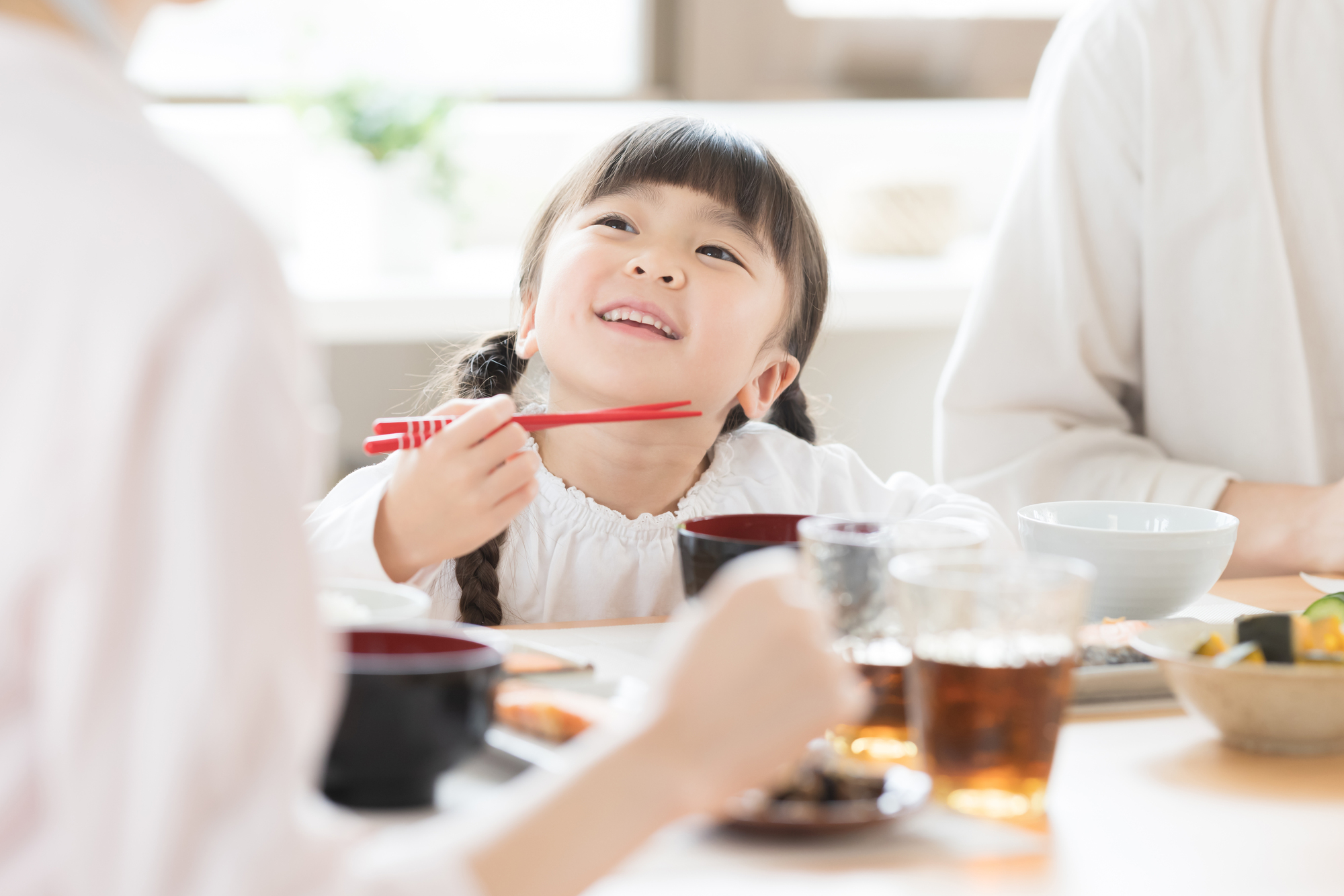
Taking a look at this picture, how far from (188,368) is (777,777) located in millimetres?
381

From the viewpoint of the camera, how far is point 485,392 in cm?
162

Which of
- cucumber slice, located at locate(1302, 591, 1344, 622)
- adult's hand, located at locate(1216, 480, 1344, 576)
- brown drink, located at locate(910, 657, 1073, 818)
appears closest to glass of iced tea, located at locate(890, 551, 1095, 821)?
brown drink, located at locate(910, 657, 1073, 818)

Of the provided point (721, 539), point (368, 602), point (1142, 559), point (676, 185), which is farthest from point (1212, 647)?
point (676, 185)

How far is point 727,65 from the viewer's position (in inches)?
136

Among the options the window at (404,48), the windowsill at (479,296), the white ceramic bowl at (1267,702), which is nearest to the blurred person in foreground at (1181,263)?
the windowsill at (479,296)

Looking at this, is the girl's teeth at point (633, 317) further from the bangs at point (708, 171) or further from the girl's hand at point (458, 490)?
the girl's hand at point (458, 490)

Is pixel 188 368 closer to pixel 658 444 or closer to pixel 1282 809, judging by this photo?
pixel 1282 809

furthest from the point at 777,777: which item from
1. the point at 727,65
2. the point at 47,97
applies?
the point at 727,65

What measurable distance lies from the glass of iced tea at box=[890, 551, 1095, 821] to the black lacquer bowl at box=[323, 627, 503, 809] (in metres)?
0.24

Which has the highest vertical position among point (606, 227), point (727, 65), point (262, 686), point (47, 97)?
point (727, 65)

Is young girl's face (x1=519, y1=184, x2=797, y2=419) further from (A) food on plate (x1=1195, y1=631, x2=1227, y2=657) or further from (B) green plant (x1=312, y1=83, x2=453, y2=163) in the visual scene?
(B) green plant (x1=312, y1=83, x2=453, y2=163)

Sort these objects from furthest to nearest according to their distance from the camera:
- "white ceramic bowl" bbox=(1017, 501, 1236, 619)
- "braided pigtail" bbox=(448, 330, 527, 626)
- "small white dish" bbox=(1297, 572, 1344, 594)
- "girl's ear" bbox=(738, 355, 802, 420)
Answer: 1. "girl's ear" bbox=(738, 355, 802, 420)
2. "braided pigtail" bbox=(448, 330, 527, 626)
3. "small white dish" bbox=(1297, 572, 1344, 594)
4. "white ceramic bowl" bbox=(1017, 501, 1236, 619)

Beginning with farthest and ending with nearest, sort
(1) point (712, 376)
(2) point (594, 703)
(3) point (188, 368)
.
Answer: (1) point (712, 376)
(2) point (594, 703)
(3) point (188, 368)

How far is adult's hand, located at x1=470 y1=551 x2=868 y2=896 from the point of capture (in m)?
0.56
